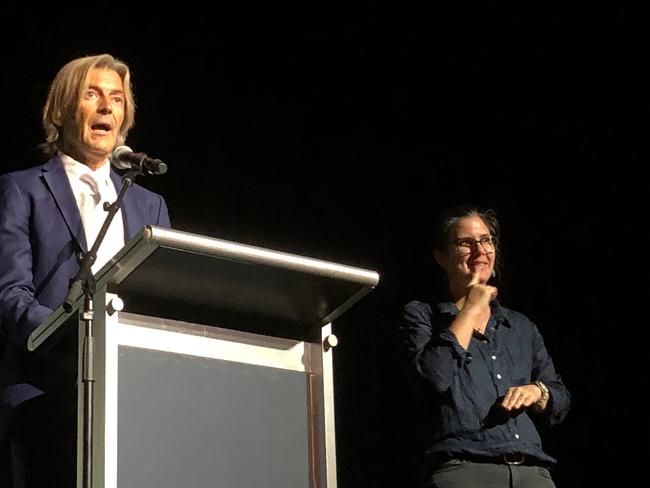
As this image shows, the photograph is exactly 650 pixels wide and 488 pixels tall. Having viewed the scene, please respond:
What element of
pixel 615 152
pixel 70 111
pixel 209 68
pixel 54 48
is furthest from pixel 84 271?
pixel 615 152

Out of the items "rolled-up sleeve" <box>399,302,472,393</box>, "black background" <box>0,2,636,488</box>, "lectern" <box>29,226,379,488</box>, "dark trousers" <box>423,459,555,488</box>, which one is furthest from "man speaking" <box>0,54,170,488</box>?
"black background" <box>0,2,636,488</box>

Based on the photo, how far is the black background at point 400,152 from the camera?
4.02 metres

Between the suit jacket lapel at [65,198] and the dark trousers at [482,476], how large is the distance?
3.25 feet

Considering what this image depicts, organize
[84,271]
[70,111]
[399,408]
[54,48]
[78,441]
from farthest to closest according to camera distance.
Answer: [399,408] → [54,48] → [70,111] → [84,271] → [78,441]

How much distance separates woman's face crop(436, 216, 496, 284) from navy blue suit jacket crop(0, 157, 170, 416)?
92 centimetres

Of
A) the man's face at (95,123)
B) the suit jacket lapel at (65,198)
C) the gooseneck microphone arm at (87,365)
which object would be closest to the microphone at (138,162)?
the suit jacket lapel at (65,198)

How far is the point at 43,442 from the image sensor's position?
1.84 m

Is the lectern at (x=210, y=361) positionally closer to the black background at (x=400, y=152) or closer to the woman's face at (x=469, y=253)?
the woman's face at (x=469, y=253)

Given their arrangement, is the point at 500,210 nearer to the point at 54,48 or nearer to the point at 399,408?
the point at 399,408

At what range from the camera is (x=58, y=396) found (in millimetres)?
1858

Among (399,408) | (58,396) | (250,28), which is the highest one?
(250,28)

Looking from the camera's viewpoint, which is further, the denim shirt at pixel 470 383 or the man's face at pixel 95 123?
the denim shirt at pixel 470 383

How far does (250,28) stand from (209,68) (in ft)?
0.72

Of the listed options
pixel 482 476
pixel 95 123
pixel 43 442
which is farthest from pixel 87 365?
pixel 482 476
